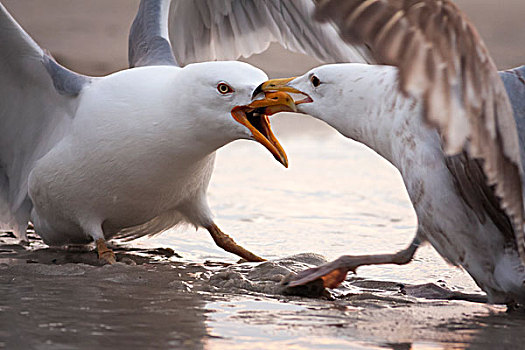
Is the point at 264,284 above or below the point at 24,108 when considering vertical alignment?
below

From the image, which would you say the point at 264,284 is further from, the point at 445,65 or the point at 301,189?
the point at 301,189

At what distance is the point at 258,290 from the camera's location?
4461 millimetres

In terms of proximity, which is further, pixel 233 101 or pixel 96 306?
pixel 233 101

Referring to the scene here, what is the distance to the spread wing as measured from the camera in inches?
127

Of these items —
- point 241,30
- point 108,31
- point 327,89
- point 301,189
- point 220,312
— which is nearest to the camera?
point 220,312

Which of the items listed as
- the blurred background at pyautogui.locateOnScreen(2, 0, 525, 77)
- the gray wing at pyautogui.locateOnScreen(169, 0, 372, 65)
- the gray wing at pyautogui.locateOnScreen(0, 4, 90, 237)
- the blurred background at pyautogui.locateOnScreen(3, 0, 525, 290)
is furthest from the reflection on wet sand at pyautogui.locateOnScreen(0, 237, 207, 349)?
the blurred background at pyautogui.locateOnScreen(2, 0, 525, 77)

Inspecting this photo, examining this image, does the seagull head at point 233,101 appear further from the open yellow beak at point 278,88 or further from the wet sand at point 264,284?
the wet sand at point 264,284

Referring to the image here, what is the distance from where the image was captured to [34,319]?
3.67 metres

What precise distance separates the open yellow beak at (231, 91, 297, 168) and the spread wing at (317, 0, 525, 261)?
1.36m

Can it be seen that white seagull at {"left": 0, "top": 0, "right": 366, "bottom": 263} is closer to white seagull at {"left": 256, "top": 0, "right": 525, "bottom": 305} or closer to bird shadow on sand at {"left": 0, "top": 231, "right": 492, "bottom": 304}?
bird shadow on sand at {"left": 0, "top": 231, "right": 492, "bottom": 304}

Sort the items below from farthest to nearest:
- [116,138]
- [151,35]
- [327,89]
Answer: [151,35] < [116,138] < [327,89]

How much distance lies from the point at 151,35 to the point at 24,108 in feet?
4.04

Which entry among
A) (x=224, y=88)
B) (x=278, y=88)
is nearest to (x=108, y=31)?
(x=224, y=88)

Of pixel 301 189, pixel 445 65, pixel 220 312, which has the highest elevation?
pixel 445 65
